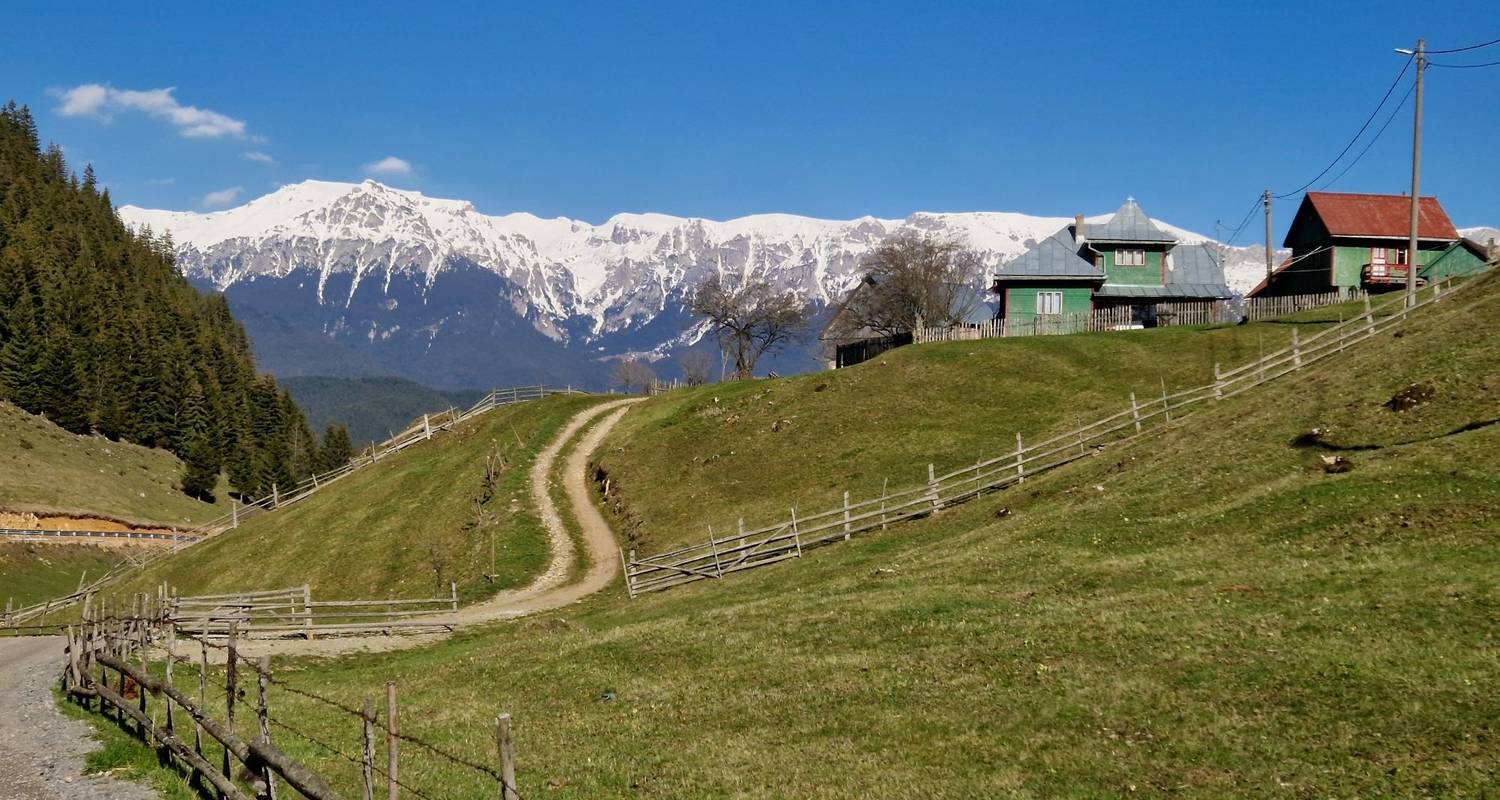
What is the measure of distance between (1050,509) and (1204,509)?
21.7 feet

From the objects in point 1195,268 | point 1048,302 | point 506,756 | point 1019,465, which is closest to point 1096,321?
point 1048,302

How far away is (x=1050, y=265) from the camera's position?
92.6 meters

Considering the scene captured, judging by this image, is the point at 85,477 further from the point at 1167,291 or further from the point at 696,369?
the point at 1167,291

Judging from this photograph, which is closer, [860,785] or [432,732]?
[860,785]

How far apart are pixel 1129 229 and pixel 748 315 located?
48073mm

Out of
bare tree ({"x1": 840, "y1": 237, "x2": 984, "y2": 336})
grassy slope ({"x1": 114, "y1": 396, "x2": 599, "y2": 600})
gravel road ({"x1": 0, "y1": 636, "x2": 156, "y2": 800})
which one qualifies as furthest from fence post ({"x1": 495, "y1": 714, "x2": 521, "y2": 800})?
bare tree ({"x1": 840, "y1": 237, "x2": 984, "y2": 336})

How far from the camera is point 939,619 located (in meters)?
24.9

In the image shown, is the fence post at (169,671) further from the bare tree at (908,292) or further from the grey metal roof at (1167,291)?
the bare tree at (908,292)

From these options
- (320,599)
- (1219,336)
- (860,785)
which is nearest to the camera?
(860,785)

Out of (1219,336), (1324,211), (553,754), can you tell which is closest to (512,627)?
(553,754)

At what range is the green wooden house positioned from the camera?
92.2 meters

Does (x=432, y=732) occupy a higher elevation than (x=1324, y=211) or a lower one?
lower

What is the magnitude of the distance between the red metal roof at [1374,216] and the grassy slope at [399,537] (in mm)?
66846

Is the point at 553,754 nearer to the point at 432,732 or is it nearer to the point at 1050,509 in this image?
the point at 432,732
